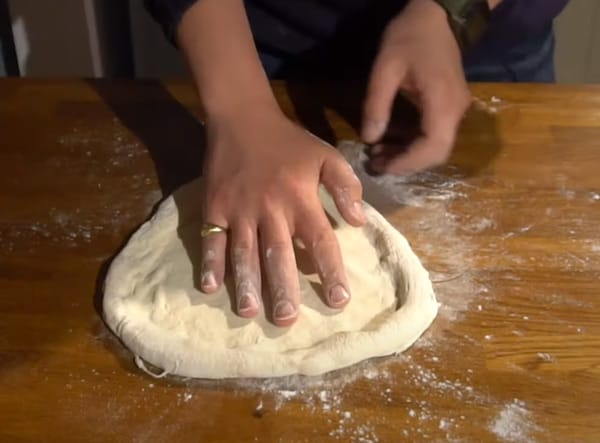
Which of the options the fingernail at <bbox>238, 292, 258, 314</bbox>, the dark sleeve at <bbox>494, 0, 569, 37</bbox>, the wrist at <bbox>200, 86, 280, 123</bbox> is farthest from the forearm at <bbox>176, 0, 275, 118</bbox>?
the dark sleeve at <bbox>494, 0, 569, 37</bbox>

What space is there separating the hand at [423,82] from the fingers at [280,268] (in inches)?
7.1

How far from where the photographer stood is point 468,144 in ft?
3.26

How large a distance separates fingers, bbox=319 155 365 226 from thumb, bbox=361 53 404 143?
0.08m

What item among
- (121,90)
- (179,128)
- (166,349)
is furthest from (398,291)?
(121,90)

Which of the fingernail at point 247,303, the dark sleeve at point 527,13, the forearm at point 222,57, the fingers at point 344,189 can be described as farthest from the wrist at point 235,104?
the dark sleeve at point 527,13

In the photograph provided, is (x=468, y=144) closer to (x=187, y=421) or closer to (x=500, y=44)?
(x=500, y=44)

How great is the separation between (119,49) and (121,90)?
1.88 ft

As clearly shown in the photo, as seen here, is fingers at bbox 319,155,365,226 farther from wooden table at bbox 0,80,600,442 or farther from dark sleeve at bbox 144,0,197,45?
dark sleeve at bbox 144,0,197,45

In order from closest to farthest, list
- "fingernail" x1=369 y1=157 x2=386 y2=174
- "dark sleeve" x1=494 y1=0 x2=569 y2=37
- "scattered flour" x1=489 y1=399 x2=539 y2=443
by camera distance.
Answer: "scattered flour" x1=489 y1=399 x2=539 y2=443 → "fingernail" x1=369 y1=157 x2=386 y2=174 → "dark sleeve" x1=494 y1=0 x2=569 y2=37

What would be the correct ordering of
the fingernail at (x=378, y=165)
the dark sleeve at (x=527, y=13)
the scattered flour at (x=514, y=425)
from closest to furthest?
the scattered flour at (x=514, y=425), the fingernail at (x=378, y=165), the dark sleeve at (x=527, y=13)

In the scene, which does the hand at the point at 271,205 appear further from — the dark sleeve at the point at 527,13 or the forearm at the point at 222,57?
the dark sleeve at the point at 527,13

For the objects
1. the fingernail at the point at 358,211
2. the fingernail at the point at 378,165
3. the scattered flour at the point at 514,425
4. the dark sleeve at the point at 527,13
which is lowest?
the scattered flour at the point at 514,425

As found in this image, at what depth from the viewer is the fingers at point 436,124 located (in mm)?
867

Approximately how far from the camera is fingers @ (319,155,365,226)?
796 mm
